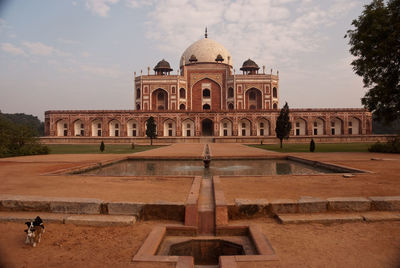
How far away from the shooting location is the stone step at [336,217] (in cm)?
326

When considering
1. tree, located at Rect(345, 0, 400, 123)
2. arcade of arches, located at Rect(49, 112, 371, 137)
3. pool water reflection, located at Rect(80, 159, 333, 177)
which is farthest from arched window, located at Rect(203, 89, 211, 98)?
pool water reflection, located at Rect(80, 159, 333, 177)

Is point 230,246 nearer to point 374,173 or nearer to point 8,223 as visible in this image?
point 8,223

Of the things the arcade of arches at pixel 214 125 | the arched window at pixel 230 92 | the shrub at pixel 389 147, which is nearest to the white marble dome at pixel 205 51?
the arched window at pixel 230 92

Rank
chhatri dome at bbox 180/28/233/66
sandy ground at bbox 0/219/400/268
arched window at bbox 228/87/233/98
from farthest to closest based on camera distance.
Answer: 1. chhatri dome at bbox 180/28/233/66
2. arched window at bbox 228/87/233/98
3. sandy ground at bbox 0/219/400/268

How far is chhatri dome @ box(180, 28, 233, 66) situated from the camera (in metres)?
38.1

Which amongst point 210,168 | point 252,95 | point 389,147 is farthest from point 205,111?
point 210,168

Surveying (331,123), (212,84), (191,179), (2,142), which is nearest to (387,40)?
(191,179)

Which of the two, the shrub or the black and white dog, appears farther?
the shrub

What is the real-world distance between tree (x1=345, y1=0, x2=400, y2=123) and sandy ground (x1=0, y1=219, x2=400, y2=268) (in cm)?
1147

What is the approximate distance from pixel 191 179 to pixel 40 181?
2.94m

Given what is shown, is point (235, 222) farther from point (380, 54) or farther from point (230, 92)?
point (230, 92)

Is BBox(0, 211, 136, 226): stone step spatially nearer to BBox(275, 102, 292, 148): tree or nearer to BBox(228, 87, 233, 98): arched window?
BBox(275, 102, 292, 148): tree

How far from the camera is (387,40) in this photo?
11672 millimetres

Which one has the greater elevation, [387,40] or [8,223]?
[387,40]
